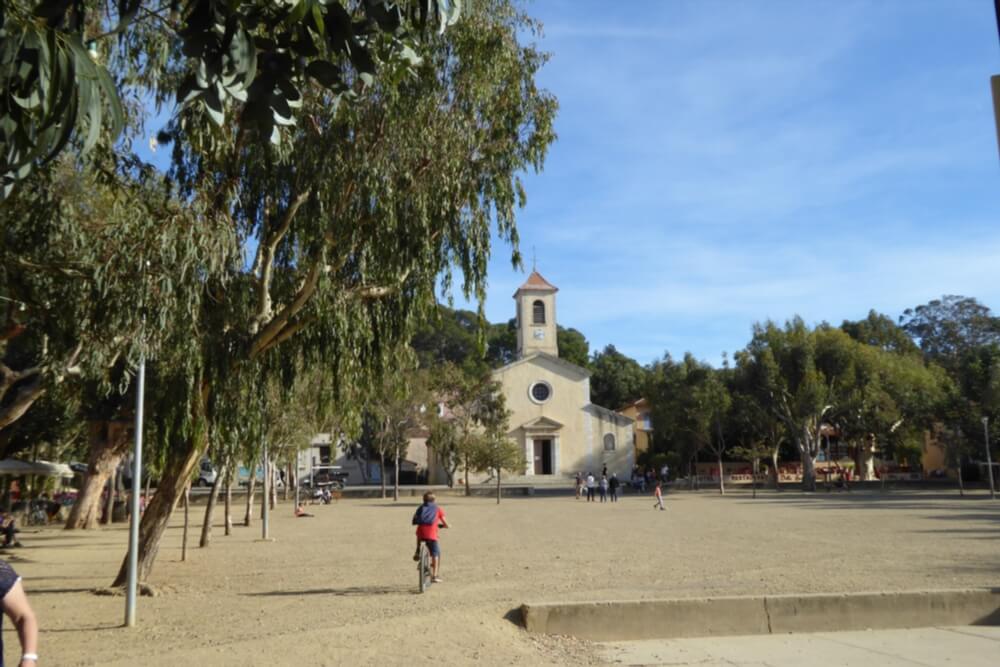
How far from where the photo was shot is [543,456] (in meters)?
61.3

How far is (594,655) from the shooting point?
8469 millimetres

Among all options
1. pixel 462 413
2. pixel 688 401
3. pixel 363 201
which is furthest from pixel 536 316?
pixel 363 201

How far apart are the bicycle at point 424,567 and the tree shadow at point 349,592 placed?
0.91 feet

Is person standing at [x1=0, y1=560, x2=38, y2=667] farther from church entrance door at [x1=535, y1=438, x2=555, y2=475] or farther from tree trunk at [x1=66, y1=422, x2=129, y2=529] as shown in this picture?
church entrance door at [x1=535, y1=438, x2=555, y2=475]

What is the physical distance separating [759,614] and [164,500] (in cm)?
876

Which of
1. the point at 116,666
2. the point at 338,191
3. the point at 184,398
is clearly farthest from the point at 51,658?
the point at 338,191

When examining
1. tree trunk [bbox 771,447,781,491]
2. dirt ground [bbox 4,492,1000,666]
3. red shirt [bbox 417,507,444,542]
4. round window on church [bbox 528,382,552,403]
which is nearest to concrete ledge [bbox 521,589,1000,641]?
dirt ground [bbox 4,492,1000,666]

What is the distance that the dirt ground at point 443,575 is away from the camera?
28.6ft

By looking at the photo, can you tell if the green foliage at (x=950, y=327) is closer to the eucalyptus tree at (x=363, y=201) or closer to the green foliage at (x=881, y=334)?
the green foliage at (x=881, y=334)

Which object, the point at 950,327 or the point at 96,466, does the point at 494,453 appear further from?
the point at 950,327

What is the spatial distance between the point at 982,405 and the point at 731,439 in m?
17.9

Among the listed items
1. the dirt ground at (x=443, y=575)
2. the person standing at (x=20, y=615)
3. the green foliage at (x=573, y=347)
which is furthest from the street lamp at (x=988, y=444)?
the green foliage at (x=573, y=347)

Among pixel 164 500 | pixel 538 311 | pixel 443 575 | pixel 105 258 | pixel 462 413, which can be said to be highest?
pixel 538 311

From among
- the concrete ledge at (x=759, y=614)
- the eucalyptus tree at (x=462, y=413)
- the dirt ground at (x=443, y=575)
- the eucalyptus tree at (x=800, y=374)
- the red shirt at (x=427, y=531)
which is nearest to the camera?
the dirt ground at (x=443, y=575)
